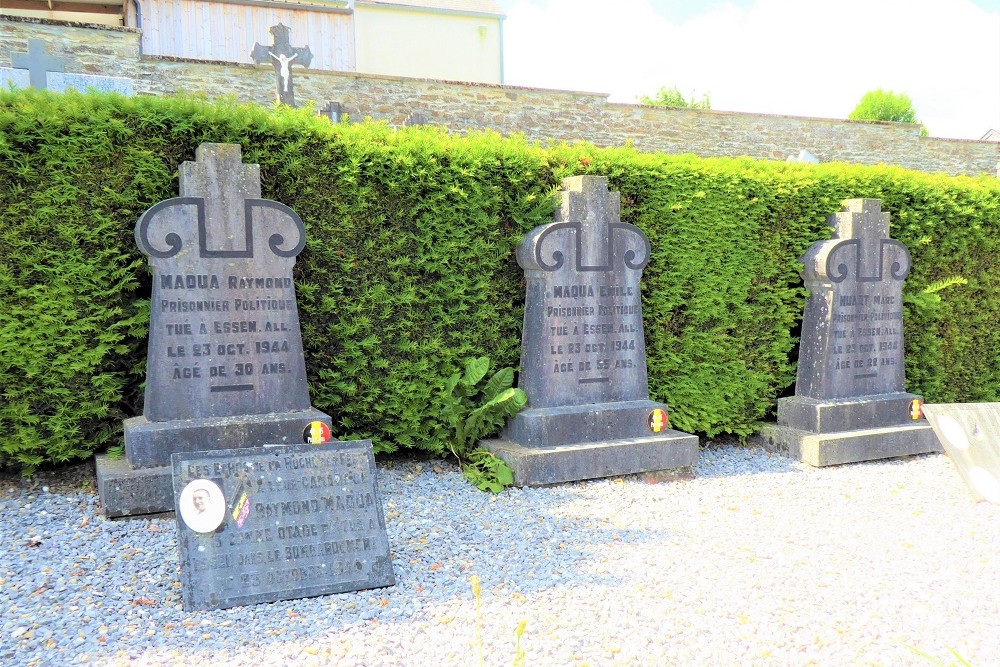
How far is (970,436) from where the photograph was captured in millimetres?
4445

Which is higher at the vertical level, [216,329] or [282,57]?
[282,57]

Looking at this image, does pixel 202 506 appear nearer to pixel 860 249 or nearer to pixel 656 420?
pixel 656 420

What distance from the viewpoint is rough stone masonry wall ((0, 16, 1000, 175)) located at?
12102 mm

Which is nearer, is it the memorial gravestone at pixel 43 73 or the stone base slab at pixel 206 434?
the stone base slab at pixel 206 434

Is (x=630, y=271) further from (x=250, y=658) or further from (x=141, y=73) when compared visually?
(x=141, y=73)

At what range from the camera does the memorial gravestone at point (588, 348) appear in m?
5.25

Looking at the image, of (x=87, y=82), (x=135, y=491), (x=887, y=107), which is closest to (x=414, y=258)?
(x=135, y=491)

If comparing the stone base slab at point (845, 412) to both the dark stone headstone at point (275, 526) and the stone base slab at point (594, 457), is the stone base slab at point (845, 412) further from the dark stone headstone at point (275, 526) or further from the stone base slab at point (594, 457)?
the dark stone headstone at point (275, 526)

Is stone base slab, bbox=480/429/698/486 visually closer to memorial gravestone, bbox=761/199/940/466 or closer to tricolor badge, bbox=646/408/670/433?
tricolor badge, bbox=646/408/670/433

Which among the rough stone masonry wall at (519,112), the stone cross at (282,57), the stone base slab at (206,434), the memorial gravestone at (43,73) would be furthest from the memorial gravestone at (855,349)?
the memorial gravestone at (43,73)

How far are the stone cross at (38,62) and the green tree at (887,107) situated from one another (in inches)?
1330

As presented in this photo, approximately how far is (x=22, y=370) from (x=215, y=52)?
52.3 ft

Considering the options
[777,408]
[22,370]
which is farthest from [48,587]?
[777,408]

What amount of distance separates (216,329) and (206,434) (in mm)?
598
